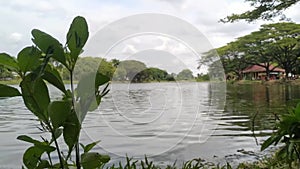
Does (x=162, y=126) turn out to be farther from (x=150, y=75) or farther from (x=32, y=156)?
(x=32, y=156)

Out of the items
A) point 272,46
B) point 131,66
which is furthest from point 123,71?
point 272,46

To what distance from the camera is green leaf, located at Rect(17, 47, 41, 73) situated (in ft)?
1.69

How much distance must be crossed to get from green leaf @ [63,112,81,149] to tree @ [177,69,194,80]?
17.4 inches

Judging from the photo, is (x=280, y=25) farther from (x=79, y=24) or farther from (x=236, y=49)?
(x=79, y=24)

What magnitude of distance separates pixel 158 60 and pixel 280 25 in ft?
64.6

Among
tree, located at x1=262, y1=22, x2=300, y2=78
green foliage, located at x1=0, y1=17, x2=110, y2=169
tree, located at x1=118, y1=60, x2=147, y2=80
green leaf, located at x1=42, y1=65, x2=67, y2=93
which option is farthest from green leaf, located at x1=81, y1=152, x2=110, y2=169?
tree, located at x1=262, y1=22, x2=300, y2=78

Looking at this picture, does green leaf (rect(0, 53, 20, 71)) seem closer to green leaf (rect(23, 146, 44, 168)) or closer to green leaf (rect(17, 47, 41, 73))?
green leaf (rect(17, 47, 41, 73))

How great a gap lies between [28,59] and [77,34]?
8cm

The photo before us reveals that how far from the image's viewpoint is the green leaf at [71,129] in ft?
1.85

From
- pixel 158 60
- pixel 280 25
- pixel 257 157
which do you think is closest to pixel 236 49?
pixel 280 25

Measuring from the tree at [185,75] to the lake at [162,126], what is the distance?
0.03 metres

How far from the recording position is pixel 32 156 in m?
0.62

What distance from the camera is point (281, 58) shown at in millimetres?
20375

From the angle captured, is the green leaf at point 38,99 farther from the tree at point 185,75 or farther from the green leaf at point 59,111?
the tree at point 185,75
